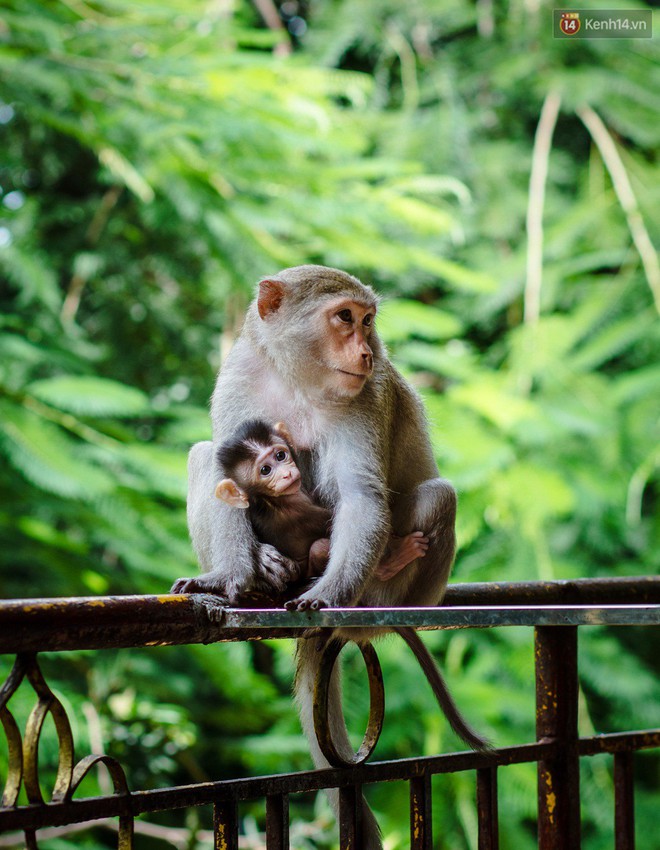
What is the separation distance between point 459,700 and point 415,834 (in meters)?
2.61

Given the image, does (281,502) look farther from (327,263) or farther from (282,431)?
(327,263)

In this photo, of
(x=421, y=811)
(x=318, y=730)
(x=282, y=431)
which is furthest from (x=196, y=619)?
(x=282, y=431)

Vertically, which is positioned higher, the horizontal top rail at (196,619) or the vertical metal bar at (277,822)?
the horizontal top rail at (196,619)

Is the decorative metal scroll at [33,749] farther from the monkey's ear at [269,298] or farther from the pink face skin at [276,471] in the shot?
the monkey's ear at [269,298]

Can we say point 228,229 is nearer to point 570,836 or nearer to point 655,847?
→ point 570,836

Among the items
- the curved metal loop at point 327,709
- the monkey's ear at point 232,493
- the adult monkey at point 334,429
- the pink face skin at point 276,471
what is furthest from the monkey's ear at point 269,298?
the curved metal loop at point 327,709

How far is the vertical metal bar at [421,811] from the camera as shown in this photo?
5.05 ft

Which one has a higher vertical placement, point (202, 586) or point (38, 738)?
point (38, 738)

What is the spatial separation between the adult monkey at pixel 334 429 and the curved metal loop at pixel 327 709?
1.49 feet

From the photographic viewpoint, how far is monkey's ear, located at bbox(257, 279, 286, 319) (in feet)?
7.95

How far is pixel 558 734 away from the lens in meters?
1.79

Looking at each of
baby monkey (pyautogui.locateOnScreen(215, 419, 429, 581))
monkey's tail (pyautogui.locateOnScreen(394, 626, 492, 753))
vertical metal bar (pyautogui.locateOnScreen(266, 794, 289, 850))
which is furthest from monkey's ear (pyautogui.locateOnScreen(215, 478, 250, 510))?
vertical metal bar (pyautogui.locateOnScreen(266, 794, 289, 850))

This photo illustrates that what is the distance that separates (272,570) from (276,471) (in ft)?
0.69

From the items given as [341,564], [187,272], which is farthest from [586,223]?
[341,564]
